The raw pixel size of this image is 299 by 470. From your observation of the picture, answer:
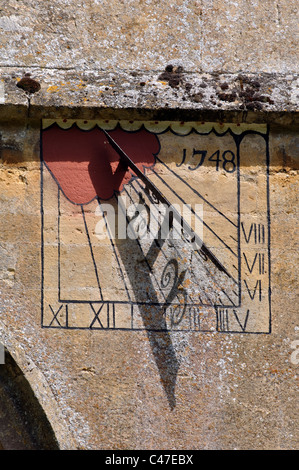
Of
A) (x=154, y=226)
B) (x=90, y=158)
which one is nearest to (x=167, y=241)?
(x=154, y=226)

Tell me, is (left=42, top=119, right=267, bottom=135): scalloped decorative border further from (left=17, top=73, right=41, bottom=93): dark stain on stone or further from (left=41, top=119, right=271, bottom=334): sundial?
(left=17, top=73, right=41, bottom=93): dark stain on stone

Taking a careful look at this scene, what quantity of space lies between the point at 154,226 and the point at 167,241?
0.36 feet

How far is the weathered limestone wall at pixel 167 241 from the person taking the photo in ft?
11.5

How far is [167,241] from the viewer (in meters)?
3.71

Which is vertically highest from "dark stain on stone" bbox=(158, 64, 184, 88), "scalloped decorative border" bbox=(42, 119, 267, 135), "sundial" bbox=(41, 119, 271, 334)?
"dark stain on stone" bbox=(158, 64, 184, 88)

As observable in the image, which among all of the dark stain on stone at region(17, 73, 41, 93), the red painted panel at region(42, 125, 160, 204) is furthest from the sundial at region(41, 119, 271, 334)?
the dark stain on stone at region(17, 73, 41, 93)

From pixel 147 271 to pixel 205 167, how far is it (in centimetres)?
67

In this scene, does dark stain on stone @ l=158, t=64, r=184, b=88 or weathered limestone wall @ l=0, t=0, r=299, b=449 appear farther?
dark stain on stone @ l=158, t=64, r=184, b=88

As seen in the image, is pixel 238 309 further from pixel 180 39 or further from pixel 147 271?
pixel 180 39

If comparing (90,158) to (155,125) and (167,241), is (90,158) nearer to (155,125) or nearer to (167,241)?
(155,125)

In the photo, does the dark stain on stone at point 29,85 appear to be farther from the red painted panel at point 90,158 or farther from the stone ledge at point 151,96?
the red painted panel at point 90,158

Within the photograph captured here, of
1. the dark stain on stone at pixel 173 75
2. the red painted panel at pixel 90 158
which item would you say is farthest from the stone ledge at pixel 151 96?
the red painted panel at pixel 90 158

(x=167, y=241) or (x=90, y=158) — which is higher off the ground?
(x=90, y=158)

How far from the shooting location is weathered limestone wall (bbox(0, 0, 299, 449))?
138 inches
